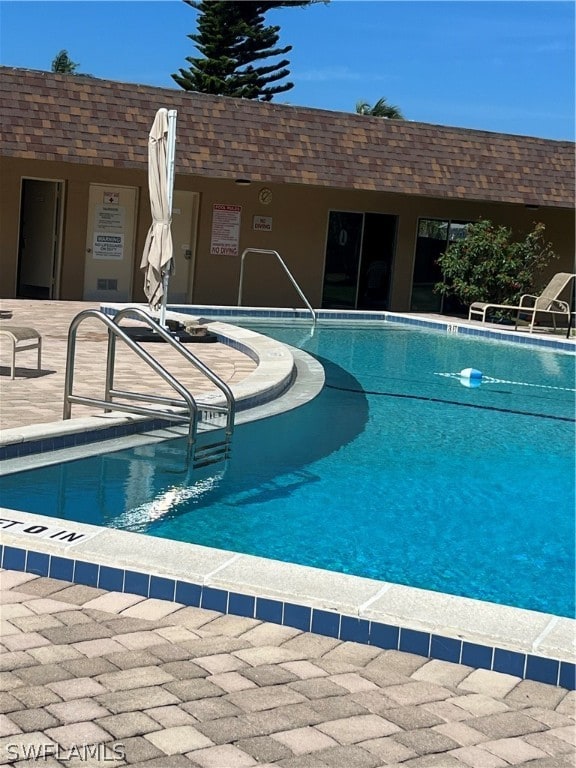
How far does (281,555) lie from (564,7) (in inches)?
679

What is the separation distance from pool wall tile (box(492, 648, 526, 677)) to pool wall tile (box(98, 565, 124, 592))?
1587 millimetres

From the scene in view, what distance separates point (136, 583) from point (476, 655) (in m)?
1.44

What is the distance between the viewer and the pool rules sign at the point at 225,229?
68.3 feet

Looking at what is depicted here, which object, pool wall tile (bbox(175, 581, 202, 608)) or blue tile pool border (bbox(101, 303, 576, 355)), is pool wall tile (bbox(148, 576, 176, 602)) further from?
blue tile pool border (bbox(101, 303, 576, 355))

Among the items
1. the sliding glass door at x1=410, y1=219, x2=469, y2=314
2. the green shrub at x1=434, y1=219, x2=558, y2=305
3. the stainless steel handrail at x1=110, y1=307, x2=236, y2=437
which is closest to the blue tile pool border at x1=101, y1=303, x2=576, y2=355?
the green shrub at x1=434, y1=219, x2=558, y2=305

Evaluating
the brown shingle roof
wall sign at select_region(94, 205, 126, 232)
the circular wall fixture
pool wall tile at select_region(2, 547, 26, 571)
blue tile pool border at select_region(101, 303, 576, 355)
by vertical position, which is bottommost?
pool wall tile at select_region(2, 547, 26, 571)

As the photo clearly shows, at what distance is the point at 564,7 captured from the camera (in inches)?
774

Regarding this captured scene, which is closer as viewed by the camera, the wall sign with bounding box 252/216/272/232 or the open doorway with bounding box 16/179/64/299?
the open doorway with bounding box 16/179/64/299

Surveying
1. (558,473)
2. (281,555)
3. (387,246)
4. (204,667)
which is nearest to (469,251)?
(387,246)

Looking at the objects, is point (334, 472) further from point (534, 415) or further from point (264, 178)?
point (264, 178)

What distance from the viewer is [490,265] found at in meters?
20.9

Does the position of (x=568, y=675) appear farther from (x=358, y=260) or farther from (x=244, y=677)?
(x=358, y=260)

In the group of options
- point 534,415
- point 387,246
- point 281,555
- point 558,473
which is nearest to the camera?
point 281,555

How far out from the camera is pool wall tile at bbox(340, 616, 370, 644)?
3971mm
